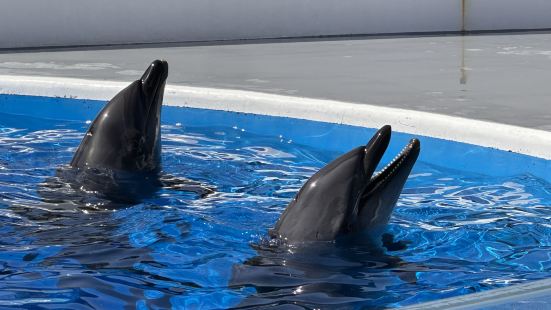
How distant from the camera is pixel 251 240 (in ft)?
12.1

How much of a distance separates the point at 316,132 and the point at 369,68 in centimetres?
252

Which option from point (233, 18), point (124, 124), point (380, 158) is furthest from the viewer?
point (233, 18)

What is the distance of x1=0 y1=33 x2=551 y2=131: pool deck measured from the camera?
6285mm

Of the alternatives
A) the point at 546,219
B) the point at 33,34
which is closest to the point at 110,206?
the point at 546,219

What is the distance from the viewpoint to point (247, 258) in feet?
11.3

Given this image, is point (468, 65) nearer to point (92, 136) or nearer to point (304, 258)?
point (92, 136)

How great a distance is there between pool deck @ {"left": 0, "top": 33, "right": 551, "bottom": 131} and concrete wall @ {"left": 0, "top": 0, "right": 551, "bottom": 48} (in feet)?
1.84

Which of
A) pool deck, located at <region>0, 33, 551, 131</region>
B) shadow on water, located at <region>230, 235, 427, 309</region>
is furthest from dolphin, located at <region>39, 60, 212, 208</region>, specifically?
pool deck, located at <region>0, 33, 551, 131</region>

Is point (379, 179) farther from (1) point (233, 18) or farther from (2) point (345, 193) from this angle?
(1) point (233, 18)

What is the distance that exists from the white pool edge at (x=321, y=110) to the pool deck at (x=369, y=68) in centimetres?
23

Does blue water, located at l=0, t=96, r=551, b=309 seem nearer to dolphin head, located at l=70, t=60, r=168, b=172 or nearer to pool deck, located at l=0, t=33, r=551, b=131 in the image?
dolphin head, located at l=70, t=60, r=168, b=172

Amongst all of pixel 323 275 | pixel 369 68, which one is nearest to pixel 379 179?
pixel 323 275

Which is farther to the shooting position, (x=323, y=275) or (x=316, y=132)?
(x=316, y=132)

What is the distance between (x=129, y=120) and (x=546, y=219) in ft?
6.35
